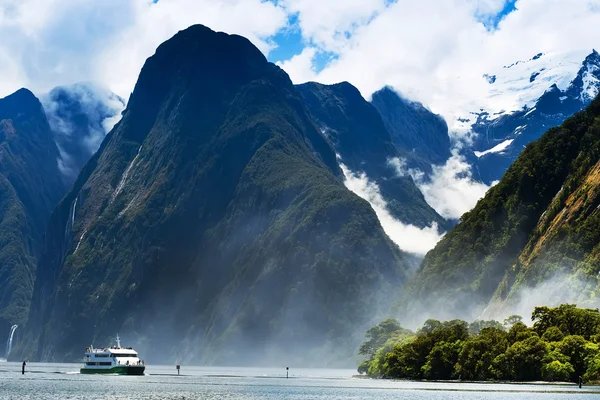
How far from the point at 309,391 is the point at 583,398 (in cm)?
6671

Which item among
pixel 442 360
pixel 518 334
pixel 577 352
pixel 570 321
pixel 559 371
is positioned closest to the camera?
pixel 559 371

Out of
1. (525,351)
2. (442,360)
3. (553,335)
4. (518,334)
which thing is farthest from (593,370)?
(442,360)

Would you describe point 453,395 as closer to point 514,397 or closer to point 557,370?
point 514,397

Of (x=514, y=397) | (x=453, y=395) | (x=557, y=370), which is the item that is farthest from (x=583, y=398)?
(x=557, y=370)

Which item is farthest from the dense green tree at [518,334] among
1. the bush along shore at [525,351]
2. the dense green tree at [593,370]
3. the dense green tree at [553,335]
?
the dense green tree at [593,370]

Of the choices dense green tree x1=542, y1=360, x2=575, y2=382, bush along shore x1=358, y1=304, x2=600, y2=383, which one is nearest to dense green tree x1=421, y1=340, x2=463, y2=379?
bush along shore x1=358, y1=304, x2=600, y2=383

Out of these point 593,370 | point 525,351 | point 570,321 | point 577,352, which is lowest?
point 593,370

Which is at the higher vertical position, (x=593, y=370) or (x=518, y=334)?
(x=518, y=334)

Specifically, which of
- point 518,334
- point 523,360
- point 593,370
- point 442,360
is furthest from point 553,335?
point 442,360

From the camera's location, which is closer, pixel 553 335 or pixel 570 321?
pixel 553 335

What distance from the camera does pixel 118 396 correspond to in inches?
5827

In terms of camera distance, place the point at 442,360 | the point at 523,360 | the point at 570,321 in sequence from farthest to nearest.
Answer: the point at 442,360
the point at 570,321
the point at 523,360

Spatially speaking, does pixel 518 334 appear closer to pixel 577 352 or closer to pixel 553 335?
pixel 553 335

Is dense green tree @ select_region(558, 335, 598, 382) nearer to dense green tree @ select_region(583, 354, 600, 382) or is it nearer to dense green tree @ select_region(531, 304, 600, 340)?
dense green tree @ select_region(583, 354, 600, 382)
